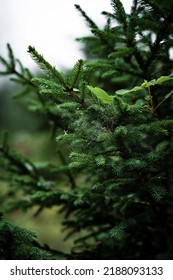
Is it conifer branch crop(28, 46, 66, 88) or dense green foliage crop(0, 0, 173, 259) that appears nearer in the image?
conifer branch crop(28, 46, 66, 88)

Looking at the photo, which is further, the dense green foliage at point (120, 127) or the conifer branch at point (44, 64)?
the dense green foliage at point (120, 127)

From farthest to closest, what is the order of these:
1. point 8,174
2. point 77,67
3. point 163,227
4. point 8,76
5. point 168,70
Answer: point 8,174 < point 8,76 < point 163,227 < point 168,70 < point 77,67

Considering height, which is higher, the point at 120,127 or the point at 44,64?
the point at 44,64

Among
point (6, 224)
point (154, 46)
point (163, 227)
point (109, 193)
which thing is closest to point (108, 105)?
point (154, 46)

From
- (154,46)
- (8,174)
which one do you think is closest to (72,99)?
(154,46)

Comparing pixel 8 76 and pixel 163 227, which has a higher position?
pixel 8 76
